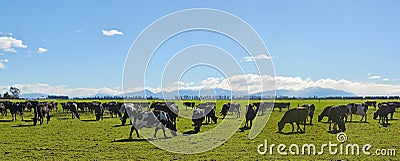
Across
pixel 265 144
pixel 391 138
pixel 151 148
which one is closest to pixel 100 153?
pixel 151 148

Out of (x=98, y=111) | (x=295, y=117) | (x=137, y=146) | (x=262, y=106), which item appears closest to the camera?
(x=137, y=146)

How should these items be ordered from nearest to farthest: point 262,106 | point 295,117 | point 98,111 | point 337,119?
point 295,117 < point 337,119 < point 98,111 < point 262,106

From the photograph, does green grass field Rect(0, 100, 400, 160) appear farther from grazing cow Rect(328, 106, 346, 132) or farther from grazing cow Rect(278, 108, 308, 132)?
grazing cow Rect(278, 108, 308, 132)

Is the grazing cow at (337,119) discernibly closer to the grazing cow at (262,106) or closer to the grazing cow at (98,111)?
the grazing cow at (262,106)

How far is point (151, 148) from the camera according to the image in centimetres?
1577

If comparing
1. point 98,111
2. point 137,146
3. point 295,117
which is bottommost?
point 137,146

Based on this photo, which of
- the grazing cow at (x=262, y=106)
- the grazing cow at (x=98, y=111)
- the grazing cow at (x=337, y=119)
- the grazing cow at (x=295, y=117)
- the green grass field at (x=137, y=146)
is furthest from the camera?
the grazing cow at (x=262, y=106)

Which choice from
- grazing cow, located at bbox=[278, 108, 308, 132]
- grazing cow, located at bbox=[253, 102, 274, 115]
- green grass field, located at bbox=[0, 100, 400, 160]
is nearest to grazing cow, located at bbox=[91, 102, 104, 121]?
green grass field, located at bbox=[0, 100, 400, 160]

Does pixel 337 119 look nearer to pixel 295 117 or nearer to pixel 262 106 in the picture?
pixel 295 117

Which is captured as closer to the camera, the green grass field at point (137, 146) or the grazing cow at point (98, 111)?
the green grass field at point (137, 146)

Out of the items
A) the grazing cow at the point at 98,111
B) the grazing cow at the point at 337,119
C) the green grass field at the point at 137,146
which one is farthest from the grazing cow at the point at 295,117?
the grazing cow at the point at 98,111

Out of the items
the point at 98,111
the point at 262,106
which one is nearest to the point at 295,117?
the point at 98,111

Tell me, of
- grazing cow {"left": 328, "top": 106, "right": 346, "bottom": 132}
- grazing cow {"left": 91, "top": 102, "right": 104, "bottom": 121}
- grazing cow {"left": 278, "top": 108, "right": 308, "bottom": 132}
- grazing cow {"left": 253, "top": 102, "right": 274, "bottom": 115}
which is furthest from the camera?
grazing cow {"left": 253, "top": 102, "right": 274, "bottom": 115}

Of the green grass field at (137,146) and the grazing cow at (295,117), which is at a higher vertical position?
the grazing cow at (295,117)
